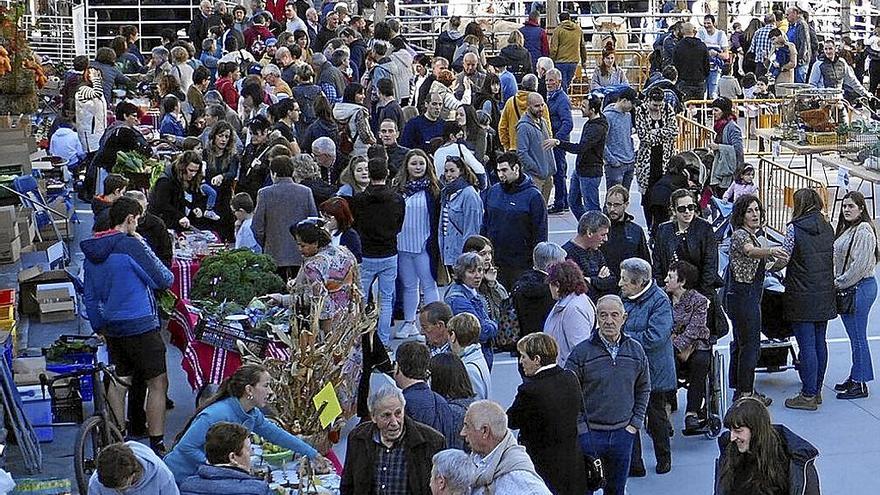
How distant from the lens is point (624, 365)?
24.6ft

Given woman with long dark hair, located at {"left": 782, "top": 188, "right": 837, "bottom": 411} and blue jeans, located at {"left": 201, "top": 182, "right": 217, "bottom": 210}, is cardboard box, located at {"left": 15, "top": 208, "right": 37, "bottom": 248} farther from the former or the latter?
woman with long dark hair, located at {"left": 782, "top": 188, "right": 837, "bottom": 411}

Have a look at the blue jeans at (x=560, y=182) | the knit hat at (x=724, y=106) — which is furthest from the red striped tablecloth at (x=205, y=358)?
the blue jeans at (x=560, y=182)

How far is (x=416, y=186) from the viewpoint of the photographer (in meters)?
11.0

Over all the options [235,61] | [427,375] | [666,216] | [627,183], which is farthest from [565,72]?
[427,375]

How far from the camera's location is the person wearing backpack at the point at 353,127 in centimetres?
1306

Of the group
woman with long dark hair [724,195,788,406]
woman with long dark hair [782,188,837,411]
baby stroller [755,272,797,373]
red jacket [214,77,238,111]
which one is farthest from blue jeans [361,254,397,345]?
red jacket [214,77,238,111]

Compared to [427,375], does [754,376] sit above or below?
below

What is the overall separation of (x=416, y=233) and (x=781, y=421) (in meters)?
3.06

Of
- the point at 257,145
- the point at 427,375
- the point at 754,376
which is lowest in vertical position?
the point at 754,376

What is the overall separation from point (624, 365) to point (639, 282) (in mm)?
943

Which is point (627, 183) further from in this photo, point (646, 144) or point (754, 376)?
point (754, 376)

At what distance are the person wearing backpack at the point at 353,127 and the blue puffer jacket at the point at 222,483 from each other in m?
6.92

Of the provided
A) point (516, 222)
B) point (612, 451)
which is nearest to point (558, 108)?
point (516, 222)

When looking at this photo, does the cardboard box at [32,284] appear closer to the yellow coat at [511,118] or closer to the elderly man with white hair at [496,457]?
the yellow coat at [511,118]
